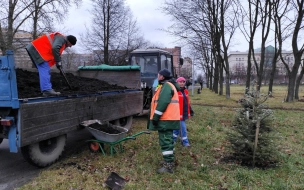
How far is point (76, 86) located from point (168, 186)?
3.42m

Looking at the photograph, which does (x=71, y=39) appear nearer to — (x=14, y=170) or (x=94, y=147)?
(x=94, y=147)

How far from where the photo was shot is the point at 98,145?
5.44m

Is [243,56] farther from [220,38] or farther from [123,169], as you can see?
[123,169]

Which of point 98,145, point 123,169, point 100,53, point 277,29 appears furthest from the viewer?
point 100,53

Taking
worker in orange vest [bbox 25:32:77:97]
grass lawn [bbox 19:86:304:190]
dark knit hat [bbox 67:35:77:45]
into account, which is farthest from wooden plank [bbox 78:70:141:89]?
worker in orange vest [bbox 25:32:77:97]

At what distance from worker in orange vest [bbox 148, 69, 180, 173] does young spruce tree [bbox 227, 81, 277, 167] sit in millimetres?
1184

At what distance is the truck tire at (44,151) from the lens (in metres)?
4.30

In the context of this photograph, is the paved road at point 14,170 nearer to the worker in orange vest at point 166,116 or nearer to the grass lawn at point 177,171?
the grass lawn at point 177,171

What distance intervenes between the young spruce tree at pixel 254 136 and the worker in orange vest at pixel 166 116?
46.6 inches

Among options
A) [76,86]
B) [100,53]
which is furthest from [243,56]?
[76,86]

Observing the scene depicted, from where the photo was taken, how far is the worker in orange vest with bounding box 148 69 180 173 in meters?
4.31

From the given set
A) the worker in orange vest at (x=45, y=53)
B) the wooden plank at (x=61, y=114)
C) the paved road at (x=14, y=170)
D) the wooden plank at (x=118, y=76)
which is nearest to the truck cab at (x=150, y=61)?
the wooden plank at (x=118, y=76)

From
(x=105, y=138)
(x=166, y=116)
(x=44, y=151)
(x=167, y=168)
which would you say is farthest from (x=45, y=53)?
(x=167, y=168)

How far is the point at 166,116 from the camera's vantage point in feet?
14.4
